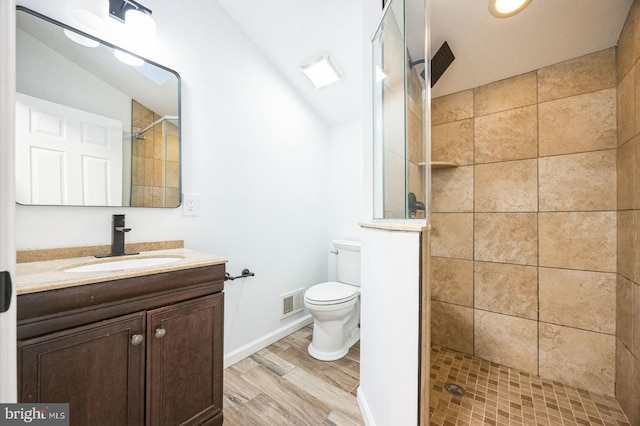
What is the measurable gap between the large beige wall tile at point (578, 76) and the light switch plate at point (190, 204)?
2.26 metres

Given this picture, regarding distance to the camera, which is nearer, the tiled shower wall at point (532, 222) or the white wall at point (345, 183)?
the tiled shower wall at point (532, 222)

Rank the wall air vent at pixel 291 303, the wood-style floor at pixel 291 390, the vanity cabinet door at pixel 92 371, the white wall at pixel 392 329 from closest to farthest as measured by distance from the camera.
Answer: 1. the vanity cabinet door at pixel 92 371
2. the white wall at pixel 392 329
3. the wood-style floor at pixel 291 390
4. the wall air vent at pixel 291 303

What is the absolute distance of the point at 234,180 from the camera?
1772 millimetres

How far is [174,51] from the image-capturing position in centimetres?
147

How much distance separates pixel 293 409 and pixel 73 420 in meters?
0.93

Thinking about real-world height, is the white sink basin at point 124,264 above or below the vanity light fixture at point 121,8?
below

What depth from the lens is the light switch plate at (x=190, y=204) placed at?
59.3 inches

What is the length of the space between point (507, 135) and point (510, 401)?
5.22 ft

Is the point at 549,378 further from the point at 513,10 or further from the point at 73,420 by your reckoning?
the point at 73,420

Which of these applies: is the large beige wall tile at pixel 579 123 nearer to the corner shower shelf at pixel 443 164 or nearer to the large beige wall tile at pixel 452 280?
the corner shower shelf at pixel 443 164

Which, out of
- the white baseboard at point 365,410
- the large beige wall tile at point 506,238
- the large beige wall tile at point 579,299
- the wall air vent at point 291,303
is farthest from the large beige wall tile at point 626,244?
the wall air vent at point 291,303

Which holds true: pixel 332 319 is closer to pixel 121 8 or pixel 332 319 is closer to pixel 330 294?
pixel 330 294

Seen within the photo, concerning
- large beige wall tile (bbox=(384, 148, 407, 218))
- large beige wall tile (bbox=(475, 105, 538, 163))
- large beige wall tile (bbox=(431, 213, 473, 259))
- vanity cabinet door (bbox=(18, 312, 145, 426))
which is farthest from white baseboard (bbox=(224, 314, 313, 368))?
large beige wall tile (bbox=(475, 105, 538, 163))

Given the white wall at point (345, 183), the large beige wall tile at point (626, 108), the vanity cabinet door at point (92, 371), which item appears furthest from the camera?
the white wall at point (345, 183)
